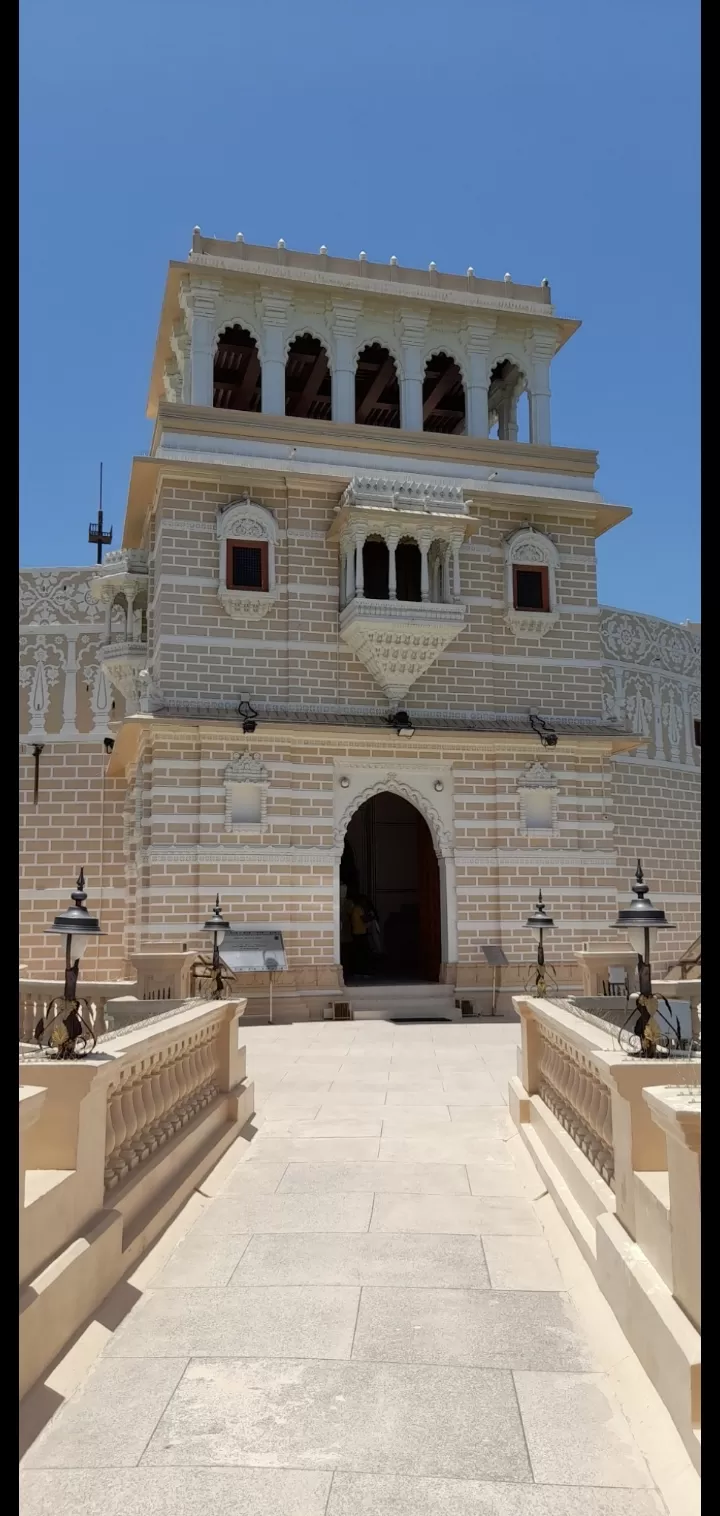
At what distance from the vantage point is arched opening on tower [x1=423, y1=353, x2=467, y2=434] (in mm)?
21203

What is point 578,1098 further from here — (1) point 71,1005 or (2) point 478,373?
(2) point 478,373

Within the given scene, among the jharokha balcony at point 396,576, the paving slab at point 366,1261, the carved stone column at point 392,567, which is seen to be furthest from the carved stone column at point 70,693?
the paving slab at point 366,1261

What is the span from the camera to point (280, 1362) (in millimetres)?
4648

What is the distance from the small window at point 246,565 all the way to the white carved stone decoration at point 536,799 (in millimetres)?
5353

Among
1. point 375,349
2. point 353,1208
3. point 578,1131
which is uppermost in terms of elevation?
point 375,349

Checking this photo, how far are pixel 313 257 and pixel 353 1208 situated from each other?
16.1 meters

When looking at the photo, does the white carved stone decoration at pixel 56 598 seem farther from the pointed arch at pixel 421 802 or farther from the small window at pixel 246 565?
the pointed arch at pixel 421 802

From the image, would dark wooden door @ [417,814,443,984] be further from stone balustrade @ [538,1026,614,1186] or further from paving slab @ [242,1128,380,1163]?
stone balustrade @ [538,1026,614,1186]

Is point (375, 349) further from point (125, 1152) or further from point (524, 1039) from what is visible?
point (125, 1152)

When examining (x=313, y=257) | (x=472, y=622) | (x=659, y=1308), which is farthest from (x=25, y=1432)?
(x=313, y=257)

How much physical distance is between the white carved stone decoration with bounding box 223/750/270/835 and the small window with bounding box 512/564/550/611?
5.39 m

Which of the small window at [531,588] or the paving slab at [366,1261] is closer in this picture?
the paving slab at [366,1261]

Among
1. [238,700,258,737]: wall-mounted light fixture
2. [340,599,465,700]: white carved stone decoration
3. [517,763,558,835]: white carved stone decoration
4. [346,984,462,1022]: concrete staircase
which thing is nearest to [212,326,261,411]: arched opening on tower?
[340,599,465,700]: white carved stone decoration

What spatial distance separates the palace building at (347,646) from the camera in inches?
675
